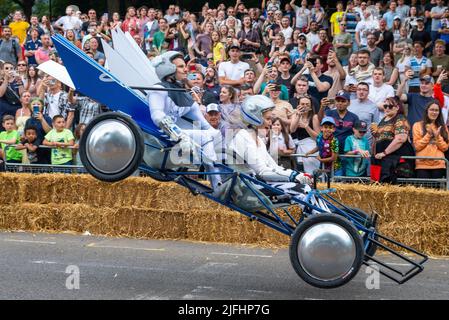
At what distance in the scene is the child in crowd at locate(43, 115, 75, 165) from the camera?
44.5ft

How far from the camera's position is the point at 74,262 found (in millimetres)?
10492

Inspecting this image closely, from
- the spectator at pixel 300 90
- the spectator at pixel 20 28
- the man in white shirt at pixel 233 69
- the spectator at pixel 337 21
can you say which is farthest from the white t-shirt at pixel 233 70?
the spectator at pixel 20 28

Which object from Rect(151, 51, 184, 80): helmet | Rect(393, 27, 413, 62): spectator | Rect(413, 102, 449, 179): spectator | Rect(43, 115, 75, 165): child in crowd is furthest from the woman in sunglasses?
Rect(43, 115, 75, 165): child in crowd

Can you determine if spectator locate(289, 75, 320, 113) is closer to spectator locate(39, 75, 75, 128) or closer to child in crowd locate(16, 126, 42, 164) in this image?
spectator locate(39, 75, 75, 128)

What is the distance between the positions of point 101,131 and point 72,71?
77 centimetres

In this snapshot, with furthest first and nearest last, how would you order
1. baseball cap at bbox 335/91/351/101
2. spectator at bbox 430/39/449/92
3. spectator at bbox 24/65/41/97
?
1. spectator at bbox 24/65/41/97
2. spectator at bbox 430/39/449/92
3. baseball cap at bbox 335/91/351/101

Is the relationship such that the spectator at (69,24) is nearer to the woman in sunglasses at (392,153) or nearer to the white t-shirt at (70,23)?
the white t-shirt at (70,23)

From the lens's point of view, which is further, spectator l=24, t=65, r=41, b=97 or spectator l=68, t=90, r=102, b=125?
spectator l=24, t=65, r=41, b=97

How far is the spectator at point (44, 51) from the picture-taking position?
18.5m

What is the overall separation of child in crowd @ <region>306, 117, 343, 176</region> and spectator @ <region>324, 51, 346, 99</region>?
2615 millimetres

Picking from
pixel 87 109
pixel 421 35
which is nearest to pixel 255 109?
pixel 87 109

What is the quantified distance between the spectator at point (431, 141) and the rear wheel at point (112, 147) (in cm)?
516

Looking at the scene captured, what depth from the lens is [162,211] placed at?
39.7 ft

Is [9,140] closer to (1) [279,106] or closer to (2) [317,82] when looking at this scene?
(1) [279,106]
